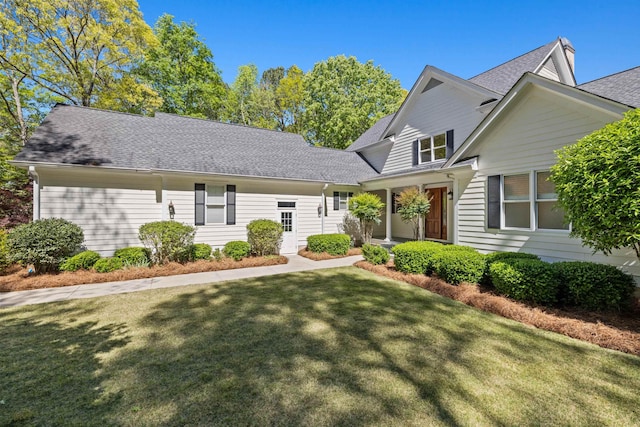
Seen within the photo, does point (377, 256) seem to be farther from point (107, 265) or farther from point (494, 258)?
point (107, 265)

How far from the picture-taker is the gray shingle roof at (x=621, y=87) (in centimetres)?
643

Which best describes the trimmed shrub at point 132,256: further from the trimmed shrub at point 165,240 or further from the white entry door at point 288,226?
the white entry door at point 288,226

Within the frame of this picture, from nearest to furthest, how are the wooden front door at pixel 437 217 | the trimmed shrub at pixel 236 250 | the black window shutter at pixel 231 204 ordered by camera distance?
the trimmed shrub at pixel 236 250
the black window shutter at pixel 231 204
the wooden front door at pixel 437 217

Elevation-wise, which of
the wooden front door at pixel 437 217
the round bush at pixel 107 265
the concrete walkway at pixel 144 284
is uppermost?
the wooden front door at pixel 437 217

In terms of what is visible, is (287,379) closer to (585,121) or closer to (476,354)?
(476,354)

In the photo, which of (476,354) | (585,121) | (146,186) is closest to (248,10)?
(146,186)

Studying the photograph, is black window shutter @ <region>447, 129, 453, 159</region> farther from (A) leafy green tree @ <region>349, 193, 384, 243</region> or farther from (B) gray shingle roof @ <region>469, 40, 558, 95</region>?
(A) leafy green tree @ <region>349, 193, 384, 243</region>

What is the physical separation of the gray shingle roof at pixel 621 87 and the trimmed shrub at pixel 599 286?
12.7 ft

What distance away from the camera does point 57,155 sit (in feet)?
28.8

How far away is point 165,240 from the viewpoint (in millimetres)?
8945

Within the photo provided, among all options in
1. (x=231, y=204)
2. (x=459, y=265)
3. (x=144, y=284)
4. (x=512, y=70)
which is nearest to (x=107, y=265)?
(x=144, y=284)

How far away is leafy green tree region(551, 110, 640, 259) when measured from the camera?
14.1 ft

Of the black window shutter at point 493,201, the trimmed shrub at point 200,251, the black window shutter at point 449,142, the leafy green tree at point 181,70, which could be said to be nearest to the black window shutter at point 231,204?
the trimmed shrub at point 200,251

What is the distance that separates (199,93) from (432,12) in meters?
18.8
